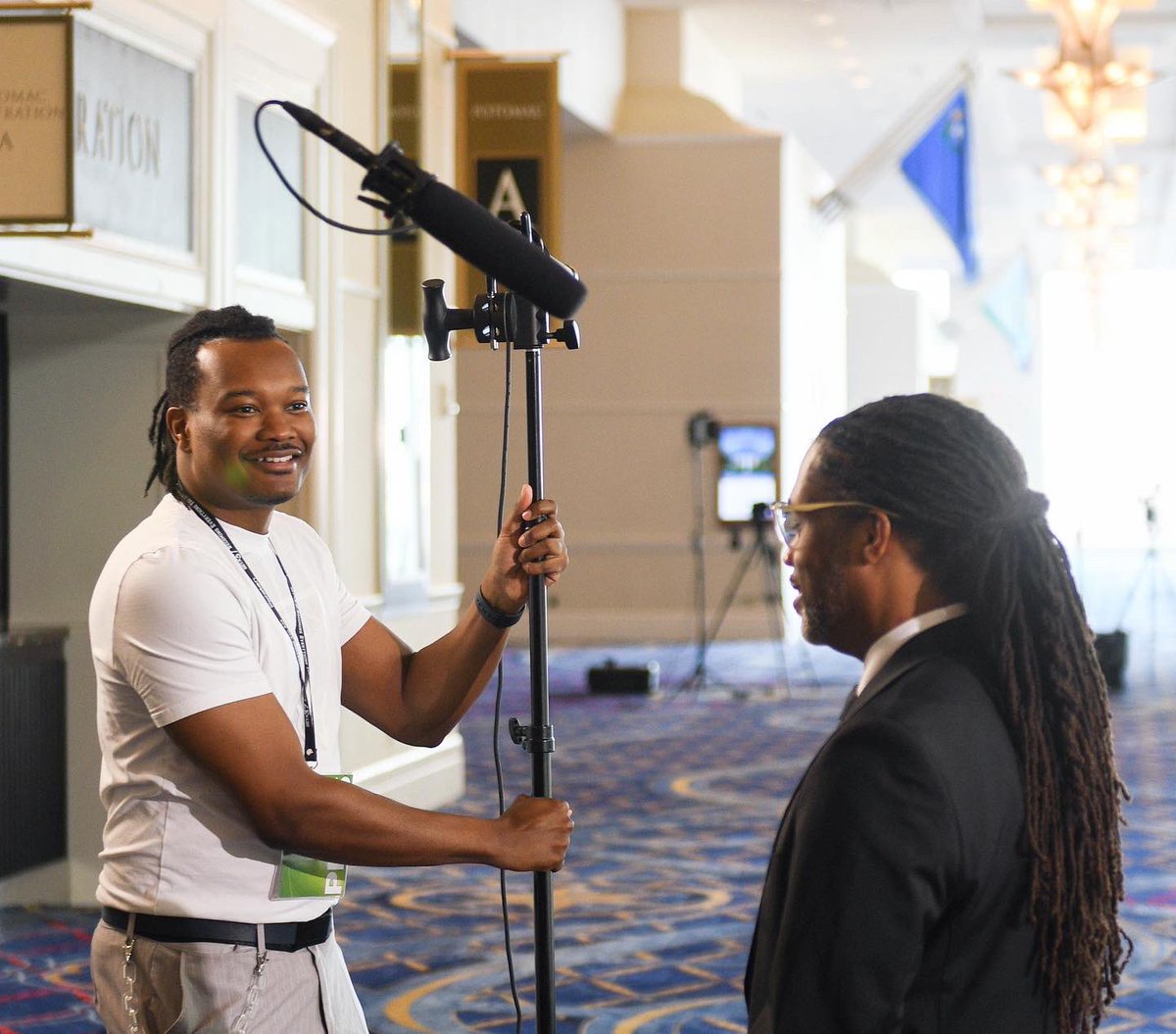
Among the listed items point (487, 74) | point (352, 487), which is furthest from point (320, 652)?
point (487, 74)

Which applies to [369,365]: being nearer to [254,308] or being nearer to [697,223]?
[254,308]

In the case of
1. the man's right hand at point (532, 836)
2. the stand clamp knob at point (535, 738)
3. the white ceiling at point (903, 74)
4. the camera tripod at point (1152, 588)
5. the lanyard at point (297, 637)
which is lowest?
the camera tripod at point (1152, 588)

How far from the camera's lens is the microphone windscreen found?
1.69m

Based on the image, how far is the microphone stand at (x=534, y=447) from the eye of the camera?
6.63ft

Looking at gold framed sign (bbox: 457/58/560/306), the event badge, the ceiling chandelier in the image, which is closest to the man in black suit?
the event badge

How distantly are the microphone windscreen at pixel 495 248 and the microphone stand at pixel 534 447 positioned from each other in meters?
0.26

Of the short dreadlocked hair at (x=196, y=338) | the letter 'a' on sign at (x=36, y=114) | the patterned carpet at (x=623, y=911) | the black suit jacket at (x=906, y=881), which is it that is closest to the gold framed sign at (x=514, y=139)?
the patterned carpet at (x=623, y=911)

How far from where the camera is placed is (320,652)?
2207 millimetres

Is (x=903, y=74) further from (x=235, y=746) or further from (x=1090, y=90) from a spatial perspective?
(x=235, y=746)

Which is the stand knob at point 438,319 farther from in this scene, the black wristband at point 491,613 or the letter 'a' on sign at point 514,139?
the letter 'a' on sign at point 514,139

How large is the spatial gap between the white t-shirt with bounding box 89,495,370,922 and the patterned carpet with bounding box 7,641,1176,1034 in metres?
0.97

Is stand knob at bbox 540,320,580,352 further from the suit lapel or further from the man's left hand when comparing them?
the suit lapel

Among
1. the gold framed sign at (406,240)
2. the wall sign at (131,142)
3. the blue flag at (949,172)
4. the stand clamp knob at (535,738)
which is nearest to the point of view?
the stand clamp knob at (535,738)

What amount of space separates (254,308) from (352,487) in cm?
105
